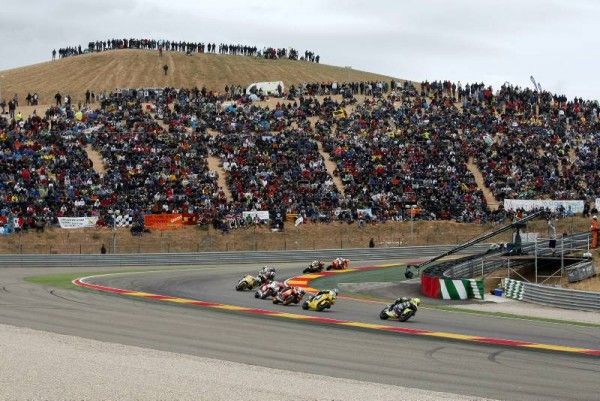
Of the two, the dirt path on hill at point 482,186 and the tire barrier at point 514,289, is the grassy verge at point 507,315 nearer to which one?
the tire barrier at point 514,289

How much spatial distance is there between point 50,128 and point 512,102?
30.3 meters

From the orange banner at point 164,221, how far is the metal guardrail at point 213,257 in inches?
131

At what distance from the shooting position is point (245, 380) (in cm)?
1206

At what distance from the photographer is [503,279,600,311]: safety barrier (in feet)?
78.4

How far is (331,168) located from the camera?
55156 mm

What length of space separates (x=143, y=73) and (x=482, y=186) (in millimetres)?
45185

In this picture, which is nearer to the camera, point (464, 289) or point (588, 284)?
point (464, 289)

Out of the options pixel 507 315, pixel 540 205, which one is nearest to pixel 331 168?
pixel 540 205

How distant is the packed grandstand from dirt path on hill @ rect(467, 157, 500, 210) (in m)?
0.45

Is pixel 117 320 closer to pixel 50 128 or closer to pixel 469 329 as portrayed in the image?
pixel 469 329

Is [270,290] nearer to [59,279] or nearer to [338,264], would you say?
[59,279]

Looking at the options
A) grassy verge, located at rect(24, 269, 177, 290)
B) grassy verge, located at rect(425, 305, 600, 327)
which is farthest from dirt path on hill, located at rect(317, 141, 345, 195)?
grassy verge, located at rect(425, 305, 600, 327)

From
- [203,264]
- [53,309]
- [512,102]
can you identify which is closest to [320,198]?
[203,264]

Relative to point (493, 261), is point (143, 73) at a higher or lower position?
higher
